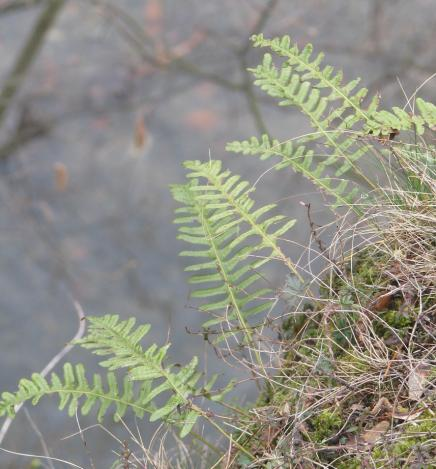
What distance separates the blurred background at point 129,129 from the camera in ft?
25.7

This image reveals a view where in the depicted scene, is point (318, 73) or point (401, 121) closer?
point (401, 121)

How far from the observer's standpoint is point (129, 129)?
895cm

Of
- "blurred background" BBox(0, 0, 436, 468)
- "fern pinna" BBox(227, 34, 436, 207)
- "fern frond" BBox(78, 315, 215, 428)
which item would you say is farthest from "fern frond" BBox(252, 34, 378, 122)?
"blurred background" BBox(0, 0, 436, 468)

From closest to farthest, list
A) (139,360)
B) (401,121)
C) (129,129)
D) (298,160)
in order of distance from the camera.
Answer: (139,360) < (401,121) < (298,160) < (129,129)

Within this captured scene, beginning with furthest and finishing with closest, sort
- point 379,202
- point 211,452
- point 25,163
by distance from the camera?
point 25,163 < point 211,452 < point 379,202

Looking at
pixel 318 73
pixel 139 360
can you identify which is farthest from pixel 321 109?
pixel 139 360

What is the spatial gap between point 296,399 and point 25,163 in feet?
23.3

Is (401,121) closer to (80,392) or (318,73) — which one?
(318,73)

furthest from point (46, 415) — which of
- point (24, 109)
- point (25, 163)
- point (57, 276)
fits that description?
point (24, 109)

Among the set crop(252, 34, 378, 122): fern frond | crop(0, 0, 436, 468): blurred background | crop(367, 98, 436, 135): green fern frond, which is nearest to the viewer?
crop(367, 98, 436, 135): green fern frond

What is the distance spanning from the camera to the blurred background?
25.7ft

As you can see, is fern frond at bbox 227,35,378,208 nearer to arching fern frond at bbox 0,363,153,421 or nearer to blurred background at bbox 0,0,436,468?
arching fern frond at bbox 0,363,153,421

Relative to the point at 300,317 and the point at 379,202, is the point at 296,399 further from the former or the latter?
the point at 379,202

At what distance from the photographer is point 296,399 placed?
6.40 feet
